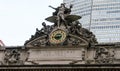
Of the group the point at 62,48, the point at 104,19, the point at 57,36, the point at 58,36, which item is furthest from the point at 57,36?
the point at 104,19

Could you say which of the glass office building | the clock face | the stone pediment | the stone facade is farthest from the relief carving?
the glass office building

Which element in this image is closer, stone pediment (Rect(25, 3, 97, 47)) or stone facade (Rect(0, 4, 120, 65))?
stone facade (Rect(0, 4, 120, 65))

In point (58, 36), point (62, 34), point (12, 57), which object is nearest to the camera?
point (62, 34)

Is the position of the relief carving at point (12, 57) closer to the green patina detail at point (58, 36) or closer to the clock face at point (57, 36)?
the clock face at point (57, 36)

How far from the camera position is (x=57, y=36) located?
31.1 meters

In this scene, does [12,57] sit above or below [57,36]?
below

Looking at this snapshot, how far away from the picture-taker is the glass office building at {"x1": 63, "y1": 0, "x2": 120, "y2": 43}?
301 feet

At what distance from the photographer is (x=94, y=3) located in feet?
322

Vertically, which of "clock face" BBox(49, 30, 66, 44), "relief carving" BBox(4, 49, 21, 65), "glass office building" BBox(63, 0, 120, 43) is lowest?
"relief carving" BBox(4, 49, 21, 65)

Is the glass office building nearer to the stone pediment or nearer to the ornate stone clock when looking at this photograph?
the stone pediment

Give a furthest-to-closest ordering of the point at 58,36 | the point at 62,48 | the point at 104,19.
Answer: the point at 104,19, the point at 58,36, the point at 62,48

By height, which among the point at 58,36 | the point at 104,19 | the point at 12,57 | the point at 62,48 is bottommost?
the point at 12,57

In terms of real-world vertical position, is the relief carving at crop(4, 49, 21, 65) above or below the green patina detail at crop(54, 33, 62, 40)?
below

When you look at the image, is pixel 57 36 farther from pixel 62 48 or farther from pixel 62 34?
pixel 62 48
